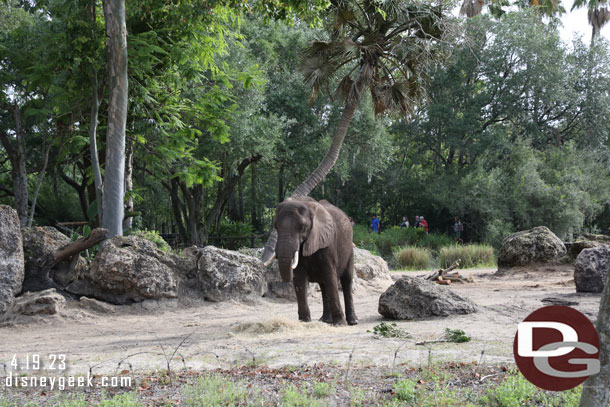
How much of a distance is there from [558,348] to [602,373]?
0.27 metres

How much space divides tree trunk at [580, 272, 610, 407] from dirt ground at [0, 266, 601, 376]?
1.81 meters

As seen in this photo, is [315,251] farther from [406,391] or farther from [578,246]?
[578,246]

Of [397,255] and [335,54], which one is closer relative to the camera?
[335,54]

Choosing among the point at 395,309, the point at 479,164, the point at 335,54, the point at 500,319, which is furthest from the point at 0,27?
the point at 479,164

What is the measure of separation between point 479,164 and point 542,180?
343 cm

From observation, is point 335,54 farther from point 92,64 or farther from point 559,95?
point 559,95

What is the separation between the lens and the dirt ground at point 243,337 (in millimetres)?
5668

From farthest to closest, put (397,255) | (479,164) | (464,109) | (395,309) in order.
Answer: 1. (464,109)
2. (479,164)
3. (397,255)
4. (395,309)

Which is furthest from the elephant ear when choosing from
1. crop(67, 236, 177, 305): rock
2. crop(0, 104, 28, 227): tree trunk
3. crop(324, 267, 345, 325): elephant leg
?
crop(0, 104, 28, 227): tree trunk

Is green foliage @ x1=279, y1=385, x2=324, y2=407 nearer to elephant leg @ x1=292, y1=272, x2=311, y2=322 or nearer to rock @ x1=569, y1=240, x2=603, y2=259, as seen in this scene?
elephant leg @ x1=292, y1=272, x2=311, y2=322

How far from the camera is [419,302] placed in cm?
894

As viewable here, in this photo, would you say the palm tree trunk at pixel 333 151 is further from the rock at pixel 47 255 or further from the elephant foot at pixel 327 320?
the elephant foot at pixel 327 320

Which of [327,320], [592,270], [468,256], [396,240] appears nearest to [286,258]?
[327,320]

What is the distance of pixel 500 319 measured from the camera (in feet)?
27.8
